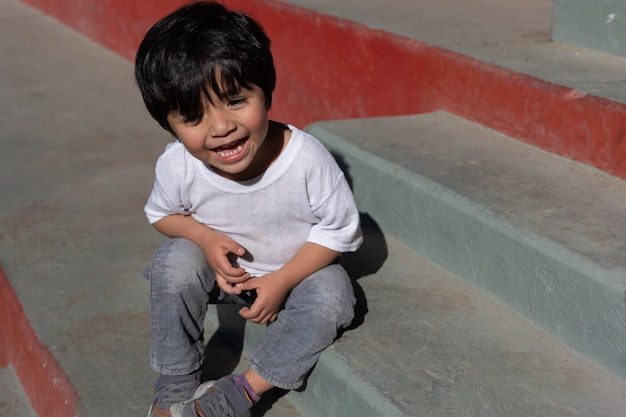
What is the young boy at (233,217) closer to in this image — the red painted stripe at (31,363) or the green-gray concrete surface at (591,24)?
the red painted stripe at (31,363)

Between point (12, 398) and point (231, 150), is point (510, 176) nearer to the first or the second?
point (231, 150)

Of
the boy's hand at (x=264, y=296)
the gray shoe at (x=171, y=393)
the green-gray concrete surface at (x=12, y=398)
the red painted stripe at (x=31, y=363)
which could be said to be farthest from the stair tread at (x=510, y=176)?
the green-gray concrete surface at (x=12, y=398)

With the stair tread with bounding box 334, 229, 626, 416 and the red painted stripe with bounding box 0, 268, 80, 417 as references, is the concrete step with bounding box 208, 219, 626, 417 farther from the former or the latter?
the red painted stripe with bounding box 0, 268, 80, 417

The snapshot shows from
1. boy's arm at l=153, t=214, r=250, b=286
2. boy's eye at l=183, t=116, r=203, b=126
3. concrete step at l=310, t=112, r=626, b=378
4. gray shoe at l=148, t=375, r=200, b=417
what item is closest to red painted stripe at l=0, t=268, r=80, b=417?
gray shoe at l=148, t=375, r=200, b=417

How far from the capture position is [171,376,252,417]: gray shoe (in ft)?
6.63

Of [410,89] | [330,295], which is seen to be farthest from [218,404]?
[410,89]

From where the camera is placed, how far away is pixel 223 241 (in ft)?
7.02

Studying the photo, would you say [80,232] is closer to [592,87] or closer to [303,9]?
[303,9]

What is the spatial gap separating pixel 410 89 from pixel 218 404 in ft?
4.86

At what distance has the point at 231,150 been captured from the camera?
2037 millimetres

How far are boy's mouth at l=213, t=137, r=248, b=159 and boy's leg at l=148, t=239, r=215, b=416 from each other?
0.84 ft

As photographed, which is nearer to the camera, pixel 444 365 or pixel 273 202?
pixel 444 365

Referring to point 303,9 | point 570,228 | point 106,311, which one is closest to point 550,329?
point 570,228

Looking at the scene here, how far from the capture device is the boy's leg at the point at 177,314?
2.11 meters
